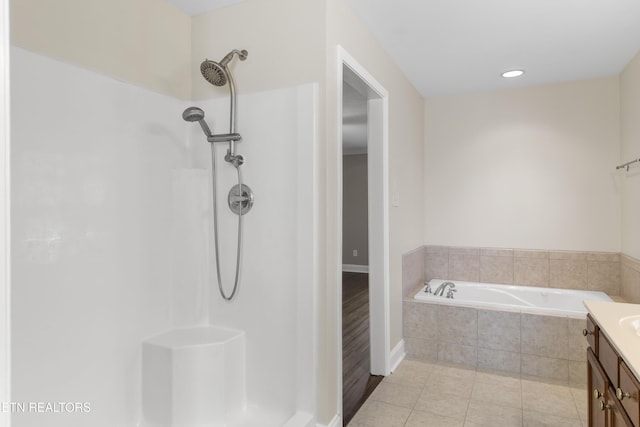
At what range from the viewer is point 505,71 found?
124 inches

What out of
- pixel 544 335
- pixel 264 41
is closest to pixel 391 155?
pixel 264 41

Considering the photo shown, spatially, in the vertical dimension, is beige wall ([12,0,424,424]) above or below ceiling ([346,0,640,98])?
below

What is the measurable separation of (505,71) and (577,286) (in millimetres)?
2028

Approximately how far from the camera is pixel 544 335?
2.78 m

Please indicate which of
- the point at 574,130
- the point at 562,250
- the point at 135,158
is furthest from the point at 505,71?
the point at 135,158

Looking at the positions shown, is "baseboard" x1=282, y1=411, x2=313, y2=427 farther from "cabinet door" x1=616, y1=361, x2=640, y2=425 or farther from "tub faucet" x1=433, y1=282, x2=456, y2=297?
"tub faucet" x1=433, y1=282, x2=456, y2=297

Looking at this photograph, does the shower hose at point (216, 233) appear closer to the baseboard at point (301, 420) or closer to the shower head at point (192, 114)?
the shower head at point (192, 114)

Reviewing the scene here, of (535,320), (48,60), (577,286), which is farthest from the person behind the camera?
(577,286)

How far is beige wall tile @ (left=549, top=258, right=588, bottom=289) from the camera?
3.35 m

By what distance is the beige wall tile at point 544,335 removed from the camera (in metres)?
2.72

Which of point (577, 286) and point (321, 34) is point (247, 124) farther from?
point (577, 286)

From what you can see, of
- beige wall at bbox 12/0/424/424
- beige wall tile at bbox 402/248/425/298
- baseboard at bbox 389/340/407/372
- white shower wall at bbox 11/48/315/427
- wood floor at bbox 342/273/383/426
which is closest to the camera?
white shower wall at bbox 11/48/315/427

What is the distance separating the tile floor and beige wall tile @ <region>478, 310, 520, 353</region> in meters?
0.21

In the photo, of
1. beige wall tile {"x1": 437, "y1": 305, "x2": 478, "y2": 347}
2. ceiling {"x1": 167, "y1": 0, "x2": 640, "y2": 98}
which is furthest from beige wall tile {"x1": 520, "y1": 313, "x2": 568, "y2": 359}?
ceiling {"x1": 167, "y1": 0, "x2": 640, "y2": 98}
